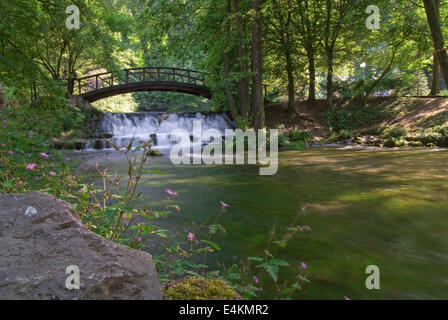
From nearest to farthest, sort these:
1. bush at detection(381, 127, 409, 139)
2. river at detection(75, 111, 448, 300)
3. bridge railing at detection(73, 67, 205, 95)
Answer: river at detection(75, 111, 448, 300)
bush at detection(381, 127, 409, 139)
bridge railing at detection(73, 67, 205, 95)

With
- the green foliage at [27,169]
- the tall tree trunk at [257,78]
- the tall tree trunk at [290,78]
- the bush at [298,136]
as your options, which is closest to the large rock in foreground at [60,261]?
the green foliage at [27,169]

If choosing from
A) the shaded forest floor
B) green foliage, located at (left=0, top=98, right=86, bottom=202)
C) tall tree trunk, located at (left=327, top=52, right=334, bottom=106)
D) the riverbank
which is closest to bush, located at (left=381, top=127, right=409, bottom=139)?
the riverbank

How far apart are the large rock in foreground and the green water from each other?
1.48 meters

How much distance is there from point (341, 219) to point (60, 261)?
3648mm

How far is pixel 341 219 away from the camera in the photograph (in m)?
4.21

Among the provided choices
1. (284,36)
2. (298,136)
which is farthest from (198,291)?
(284,36)

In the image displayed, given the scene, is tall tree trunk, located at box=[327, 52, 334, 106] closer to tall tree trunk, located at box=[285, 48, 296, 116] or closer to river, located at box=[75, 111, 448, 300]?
tall tree trunk, located at box=[285, 48, 296, 116]

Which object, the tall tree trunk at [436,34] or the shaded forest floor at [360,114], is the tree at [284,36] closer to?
the shaded forest floor at [360,114]

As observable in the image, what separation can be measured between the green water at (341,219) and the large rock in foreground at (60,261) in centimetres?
148

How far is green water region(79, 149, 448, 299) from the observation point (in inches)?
108

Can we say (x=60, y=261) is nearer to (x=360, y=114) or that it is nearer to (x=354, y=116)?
(x=354, y=116)

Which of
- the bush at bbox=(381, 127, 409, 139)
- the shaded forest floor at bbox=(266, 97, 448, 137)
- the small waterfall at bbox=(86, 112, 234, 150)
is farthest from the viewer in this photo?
the small waterfall at bbox=(86, 112, 234, 150)

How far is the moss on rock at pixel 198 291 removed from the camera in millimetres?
1727

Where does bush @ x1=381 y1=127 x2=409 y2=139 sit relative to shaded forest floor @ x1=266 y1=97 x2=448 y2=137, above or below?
below
